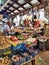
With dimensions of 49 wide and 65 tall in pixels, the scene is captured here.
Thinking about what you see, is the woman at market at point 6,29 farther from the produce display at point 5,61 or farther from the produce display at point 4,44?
the produce display at point 5,61

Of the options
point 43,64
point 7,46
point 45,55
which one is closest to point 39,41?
point 45,55

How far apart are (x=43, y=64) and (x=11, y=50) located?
2.09 metres

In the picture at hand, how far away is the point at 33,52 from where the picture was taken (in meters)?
2.95

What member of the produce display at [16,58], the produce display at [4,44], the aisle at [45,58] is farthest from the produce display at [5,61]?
the aisle at [45,58]

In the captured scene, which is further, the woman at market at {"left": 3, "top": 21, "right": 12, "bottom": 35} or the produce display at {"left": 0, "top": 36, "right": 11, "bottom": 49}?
the woman at market at {"left": 3, "top": 21, "right": 12, "bottom": 35}

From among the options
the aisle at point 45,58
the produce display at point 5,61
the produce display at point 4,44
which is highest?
the produce display at point 4,44

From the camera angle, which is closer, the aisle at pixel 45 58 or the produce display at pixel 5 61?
the produce display at pixel 5 61

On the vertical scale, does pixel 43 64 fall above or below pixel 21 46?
below

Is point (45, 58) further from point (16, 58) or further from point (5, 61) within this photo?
point (5, 61)

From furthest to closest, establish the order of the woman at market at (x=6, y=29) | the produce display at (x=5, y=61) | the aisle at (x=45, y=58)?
the woman at market at (x=6, y=29) < the aisle at (x=45, y=58) < the produce display at (x=5, y=61)

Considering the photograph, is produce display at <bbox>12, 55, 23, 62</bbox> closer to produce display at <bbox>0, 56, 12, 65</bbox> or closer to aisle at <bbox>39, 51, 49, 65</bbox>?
produce display at <bbox>0, 56, 12, 65</bbox>

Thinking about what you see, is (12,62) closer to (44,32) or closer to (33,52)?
(33,52)

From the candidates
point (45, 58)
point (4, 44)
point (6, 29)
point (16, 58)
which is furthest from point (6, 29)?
point (16, 58)

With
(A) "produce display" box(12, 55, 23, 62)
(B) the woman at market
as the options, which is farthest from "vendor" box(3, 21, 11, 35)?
(A) "produce display" box(12, 55, 23, 62)
